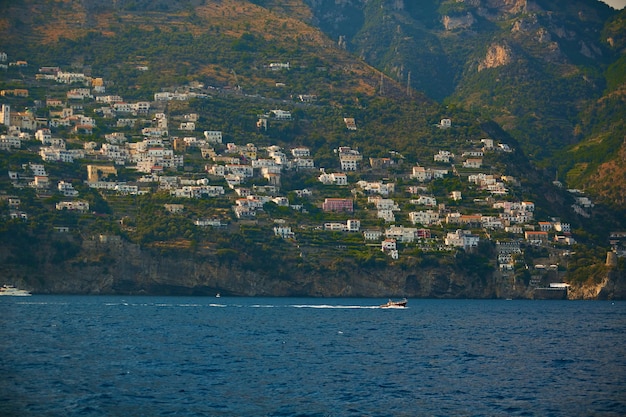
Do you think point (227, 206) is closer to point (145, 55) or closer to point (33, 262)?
point (33, 262)

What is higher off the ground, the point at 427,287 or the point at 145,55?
the point at 145,55

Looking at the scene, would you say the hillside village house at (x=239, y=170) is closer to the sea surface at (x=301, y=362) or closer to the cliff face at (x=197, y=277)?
the cliff face at (x=197, y=277)

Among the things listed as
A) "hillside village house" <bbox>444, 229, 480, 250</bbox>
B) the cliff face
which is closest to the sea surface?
the cliff face

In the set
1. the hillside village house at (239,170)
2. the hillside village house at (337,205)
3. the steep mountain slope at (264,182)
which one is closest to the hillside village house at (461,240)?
the hillside village house at (239,170)

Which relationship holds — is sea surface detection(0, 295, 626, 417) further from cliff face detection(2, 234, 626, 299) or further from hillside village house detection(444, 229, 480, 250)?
hillside village house detection(444, 229, 480, 250)

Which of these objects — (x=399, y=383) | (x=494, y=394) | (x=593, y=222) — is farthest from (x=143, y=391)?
(x=593, y=222)

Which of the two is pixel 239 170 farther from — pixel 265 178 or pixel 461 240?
pixel 461 240

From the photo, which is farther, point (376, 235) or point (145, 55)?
point (145, 55)
